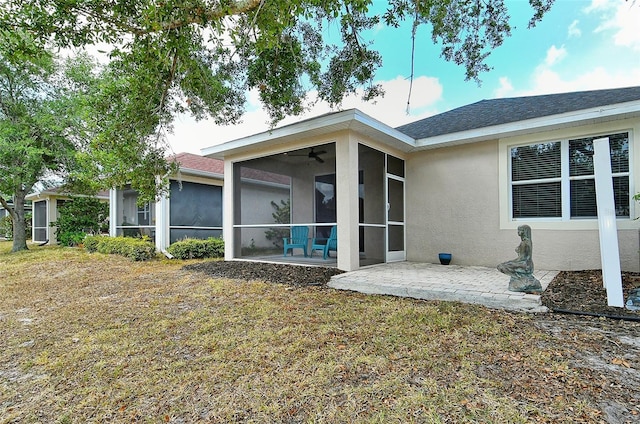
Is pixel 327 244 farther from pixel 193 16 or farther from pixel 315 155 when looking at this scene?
pixel 193 16

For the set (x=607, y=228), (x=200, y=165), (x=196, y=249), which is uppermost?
(x=200, y=165)

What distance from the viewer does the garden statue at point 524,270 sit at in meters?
4.08

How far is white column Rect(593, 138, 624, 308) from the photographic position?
363cm

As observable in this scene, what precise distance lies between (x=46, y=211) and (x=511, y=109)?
858 inches

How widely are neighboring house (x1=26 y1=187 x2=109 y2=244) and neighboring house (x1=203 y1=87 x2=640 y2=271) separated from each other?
13.6 metres

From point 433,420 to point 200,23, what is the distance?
4.89 meters

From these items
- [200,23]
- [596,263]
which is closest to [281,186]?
[200,23]

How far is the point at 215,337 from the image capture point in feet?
10.4

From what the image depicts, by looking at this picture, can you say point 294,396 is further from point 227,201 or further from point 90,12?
point 227,201

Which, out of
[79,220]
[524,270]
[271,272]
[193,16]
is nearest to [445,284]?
[524,270]

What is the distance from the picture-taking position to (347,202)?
5.88 meters

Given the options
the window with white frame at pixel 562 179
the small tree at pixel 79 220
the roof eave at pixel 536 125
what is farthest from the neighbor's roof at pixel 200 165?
the window with white frame at pixel 562 179

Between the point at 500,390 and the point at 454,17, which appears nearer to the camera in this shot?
the point at 500,390

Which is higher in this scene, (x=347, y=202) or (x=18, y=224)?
(x=347, y=202)
